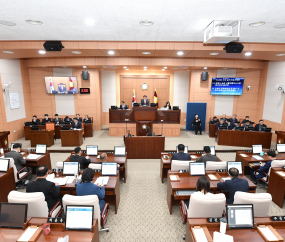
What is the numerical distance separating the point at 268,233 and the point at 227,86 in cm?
988

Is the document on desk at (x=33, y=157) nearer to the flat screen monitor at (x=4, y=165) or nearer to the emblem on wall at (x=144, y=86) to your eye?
the flat screen monitor at (x=4, y=165)

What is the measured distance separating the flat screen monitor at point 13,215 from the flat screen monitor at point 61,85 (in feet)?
29.7

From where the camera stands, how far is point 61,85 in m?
10.5

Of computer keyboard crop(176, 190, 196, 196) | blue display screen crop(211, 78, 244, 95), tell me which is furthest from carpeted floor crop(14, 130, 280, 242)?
blue display screen crop(211, 78, 244, 95)

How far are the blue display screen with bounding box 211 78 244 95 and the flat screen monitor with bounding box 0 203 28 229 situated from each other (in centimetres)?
1082

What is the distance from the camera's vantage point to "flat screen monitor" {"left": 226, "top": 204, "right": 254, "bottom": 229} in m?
2.33

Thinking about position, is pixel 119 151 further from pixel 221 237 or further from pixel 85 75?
pixel 85 75

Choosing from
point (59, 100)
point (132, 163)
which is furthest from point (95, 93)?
point (132, 163)

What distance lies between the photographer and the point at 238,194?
266 cm

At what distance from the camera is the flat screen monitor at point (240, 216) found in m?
2.33

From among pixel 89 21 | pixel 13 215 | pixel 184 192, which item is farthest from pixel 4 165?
pixel 184 192

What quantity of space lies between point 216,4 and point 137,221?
168 inches

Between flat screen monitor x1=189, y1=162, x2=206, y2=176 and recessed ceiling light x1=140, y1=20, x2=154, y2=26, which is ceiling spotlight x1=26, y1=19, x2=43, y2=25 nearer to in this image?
recessed ceiling light x1=140, y1=20, x2=154, y2=26

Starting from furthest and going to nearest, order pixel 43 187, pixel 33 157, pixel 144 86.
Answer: pixel 144 86
pixel 33 157
pixel 43 187
